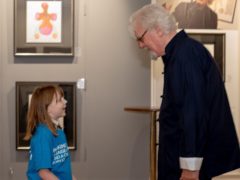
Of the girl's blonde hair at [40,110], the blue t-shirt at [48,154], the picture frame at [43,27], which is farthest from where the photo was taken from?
the picture frame at [43,27]

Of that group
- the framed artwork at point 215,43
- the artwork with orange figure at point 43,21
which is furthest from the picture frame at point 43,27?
the framed artwork at point 215,43

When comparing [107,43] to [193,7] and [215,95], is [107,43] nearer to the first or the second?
[193,7]

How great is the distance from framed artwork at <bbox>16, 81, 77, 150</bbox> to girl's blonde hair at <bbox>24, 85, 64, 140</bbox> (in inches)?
57.6

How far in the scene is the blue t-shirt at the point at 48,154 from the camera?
2.33 meters

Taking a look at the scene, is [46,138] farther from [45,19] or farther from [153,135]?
[45,19]

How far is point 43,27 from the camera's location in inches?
155

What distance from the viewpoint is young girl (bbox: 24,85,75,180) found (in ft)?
7.66

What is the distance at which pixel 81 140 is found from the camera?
160 inches

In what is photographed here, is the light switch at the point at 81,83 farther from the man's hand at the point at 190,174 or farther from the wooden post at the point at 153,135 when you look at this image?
Result: the man's hand at the point at 190,174

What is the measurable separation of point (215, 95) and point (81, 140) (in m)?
2.23

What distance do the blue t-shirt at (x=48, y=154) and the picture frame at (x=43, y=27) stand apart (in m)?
1.63

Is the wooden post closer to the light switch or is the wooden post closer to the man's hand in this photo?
the light switch

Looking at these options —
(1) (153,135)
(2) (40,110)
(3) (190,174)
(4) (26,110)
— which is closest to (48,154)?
(2) (40,110)

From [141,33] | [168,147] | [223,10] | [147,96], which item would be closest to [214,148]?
[168,147]
